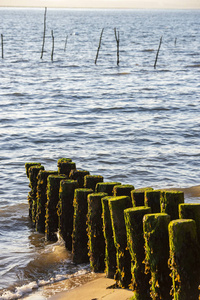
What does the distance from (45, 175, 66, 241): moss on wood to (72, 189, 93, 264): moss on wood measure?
0.77 meters

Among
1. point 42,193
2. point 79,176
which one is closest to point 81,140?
point 42,193

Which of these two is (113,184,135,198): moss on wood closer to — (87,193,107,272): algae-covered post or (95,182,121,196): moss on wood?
(87,193,107,272): algae-covered post

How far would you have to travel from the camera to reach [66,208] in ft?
21.1

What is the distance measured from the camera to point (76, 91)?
2752 cm

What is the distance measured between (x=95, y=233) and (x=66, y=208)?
2.87 ft

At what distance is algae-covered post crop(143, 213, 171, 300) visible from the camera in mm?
4355

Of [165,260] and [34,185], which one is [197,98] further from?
[165,260]

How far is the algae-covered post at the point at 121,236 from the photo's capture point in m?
5.08

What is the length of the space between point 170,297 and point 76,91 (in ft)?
77.8

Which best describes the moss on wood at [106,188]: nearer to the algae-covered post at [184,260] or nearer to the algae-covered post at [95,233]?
the algae-covered post at [95,233]

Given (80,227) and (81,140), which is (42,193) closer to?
(80,227)

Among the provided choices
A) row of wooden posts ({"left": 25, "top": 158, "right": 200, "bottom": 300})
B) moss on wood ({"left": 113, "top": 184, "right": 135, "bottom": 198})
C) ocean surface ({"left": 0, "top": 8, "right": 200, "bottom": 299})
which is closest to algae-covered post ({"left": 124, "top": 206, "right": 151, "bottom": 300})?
row of wooden posts ({"left": 25, "top": 158, "right": 200, "bottom": 300})

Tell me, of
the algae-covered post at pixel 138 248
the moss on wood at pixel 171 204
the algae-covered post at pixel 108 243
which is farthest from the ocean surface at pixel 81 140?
the moss on wood at pixel 171 204

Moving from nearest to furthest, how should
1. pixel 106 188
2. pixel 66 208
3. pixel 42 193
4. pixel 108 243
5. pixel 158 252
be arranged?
pixel 158 252 → pixel 108 243 → pixel 106 188 → pixel 66 208 → pixel 42 193
